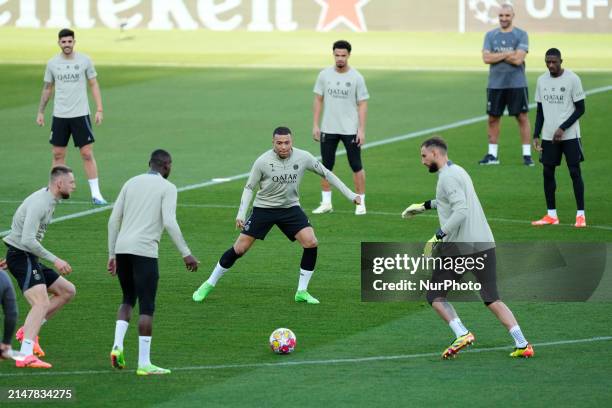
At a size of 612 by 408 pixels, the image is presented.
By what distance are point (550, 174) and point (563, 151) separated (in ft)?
1.28

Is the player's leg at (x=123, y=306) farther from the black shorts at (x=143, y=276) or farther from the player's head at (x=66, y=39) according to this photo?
the player's head at (x=66, y=39)

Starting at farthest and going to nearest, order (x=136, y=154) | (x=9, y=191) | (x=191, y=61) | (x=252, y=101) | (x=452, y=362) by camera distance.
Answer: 1. (x=191, y=61)
2. (x=252, y=101)
3. (x=136, y=154)
4. (x=9, y=191)
5. (x=452, y=362)

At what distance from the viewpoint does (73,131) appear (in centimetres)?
2166

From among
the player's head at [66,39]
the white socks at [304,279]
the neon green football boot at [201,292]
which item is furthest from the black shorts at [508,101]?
the neon green football boot at [201,292]

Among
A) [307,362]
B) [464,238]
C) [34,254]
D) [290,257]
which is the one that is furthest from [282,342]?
[290,257]

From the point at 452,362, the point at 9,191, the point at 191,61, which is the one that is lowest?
the point at 452,362

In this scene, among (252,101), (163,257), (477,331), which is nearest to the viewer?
(477,331)

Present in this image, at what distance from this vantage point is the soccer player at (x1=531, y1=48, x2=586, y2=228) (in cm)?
1927

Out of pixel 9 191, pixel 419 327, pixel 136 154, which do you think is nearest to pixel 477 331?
pixel 419 327

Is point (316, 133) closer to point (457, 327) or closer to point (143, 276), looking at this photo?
point (457, 327)

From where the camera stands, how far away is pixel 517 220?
20297 mm

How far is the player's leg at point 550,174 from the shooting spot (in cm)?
1950

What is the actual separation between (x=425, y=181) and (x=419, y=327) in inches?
384

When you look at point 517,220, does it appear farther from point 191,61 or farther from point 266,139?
point 191,61
